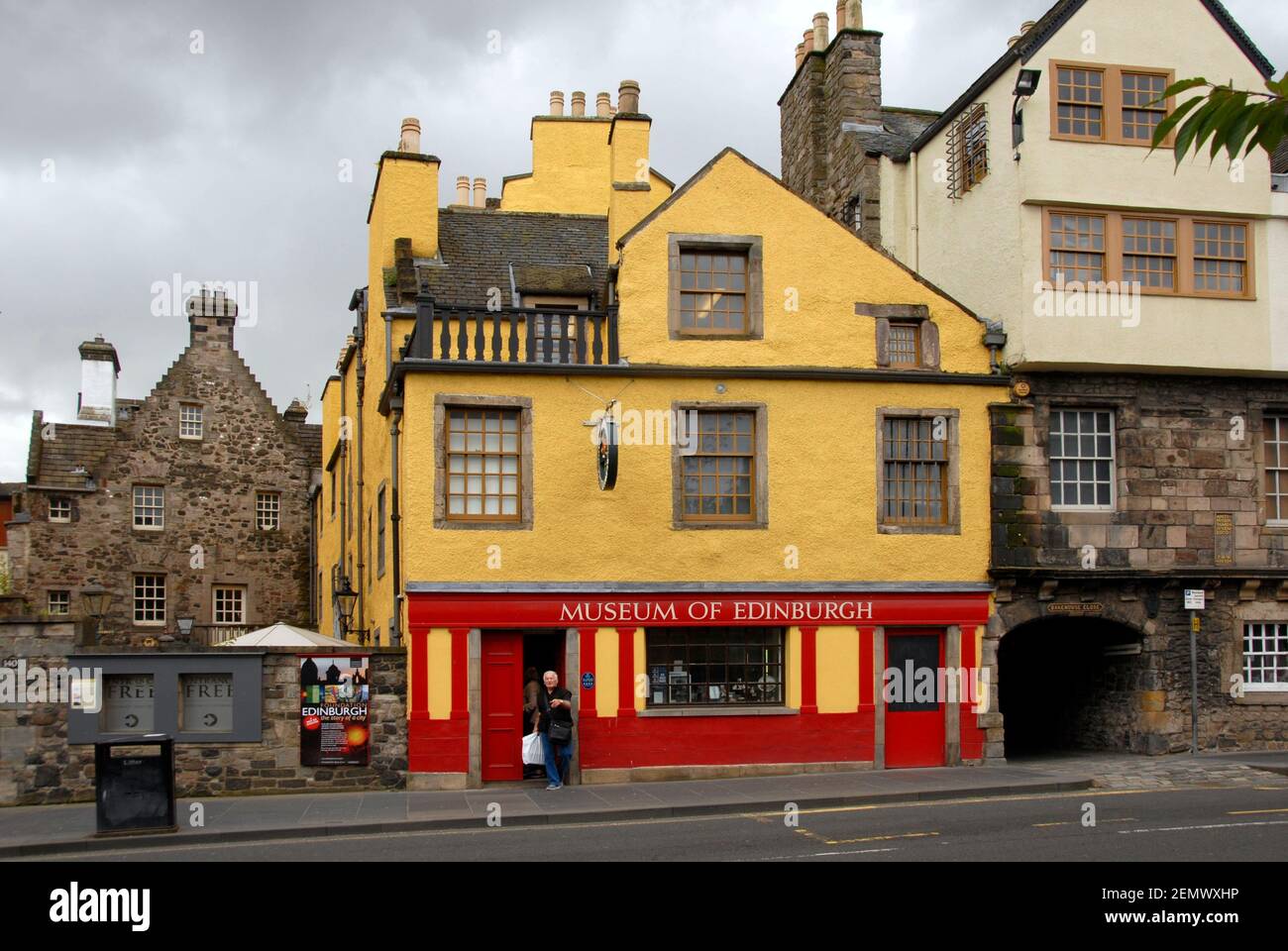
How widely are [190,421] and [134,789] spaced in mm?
28292

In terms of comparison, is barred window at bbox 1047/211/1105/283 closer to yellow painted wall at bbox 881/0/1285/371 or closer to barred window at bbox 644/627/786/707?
yellow painted wall at bbox 881/0/1285/371

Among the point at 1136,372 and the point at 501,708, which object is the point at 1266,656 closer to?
the point at 1136,372

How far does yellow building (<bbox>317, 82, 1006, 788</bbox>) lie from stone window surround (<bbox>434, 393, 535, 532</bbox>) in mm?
33

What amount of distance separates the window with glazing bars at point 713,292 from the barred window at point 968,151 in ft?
15.5

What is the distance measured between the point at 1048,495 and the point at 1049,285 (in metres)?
3.39

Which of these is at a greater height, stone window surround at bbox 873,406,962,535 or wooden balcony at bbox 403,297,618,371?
wooden balcony at bbox 403,297,618,371

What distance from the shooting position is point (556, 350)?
68.0ft

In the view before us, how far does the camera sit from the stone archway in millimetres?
21578

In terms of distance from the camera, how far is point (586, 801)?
57.7ft

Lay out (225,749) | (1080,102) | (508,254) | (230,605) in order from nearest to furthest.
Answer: (225,749) → (1080,102) → (508,254) → (230,605)

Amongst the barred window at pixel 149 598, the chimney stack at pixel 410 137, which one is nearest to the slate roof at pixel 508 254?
the chimney stack at pixel 410 137

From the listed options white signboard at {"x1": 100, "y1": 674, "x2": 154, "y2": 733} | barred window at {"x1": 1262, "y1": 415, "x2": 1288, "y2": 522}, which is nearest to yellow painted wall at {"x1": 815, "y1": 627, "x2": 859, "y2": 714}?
barred window at {"x1": 1262, "y1": 415, "x2": 1288, "y2": 522}

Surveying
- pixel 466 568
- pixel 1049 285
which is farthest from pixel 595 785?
pixel 1049 285

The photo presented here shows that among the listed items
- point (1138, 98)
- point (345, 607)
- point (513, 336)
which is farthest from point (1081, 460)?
point (345, 607)
